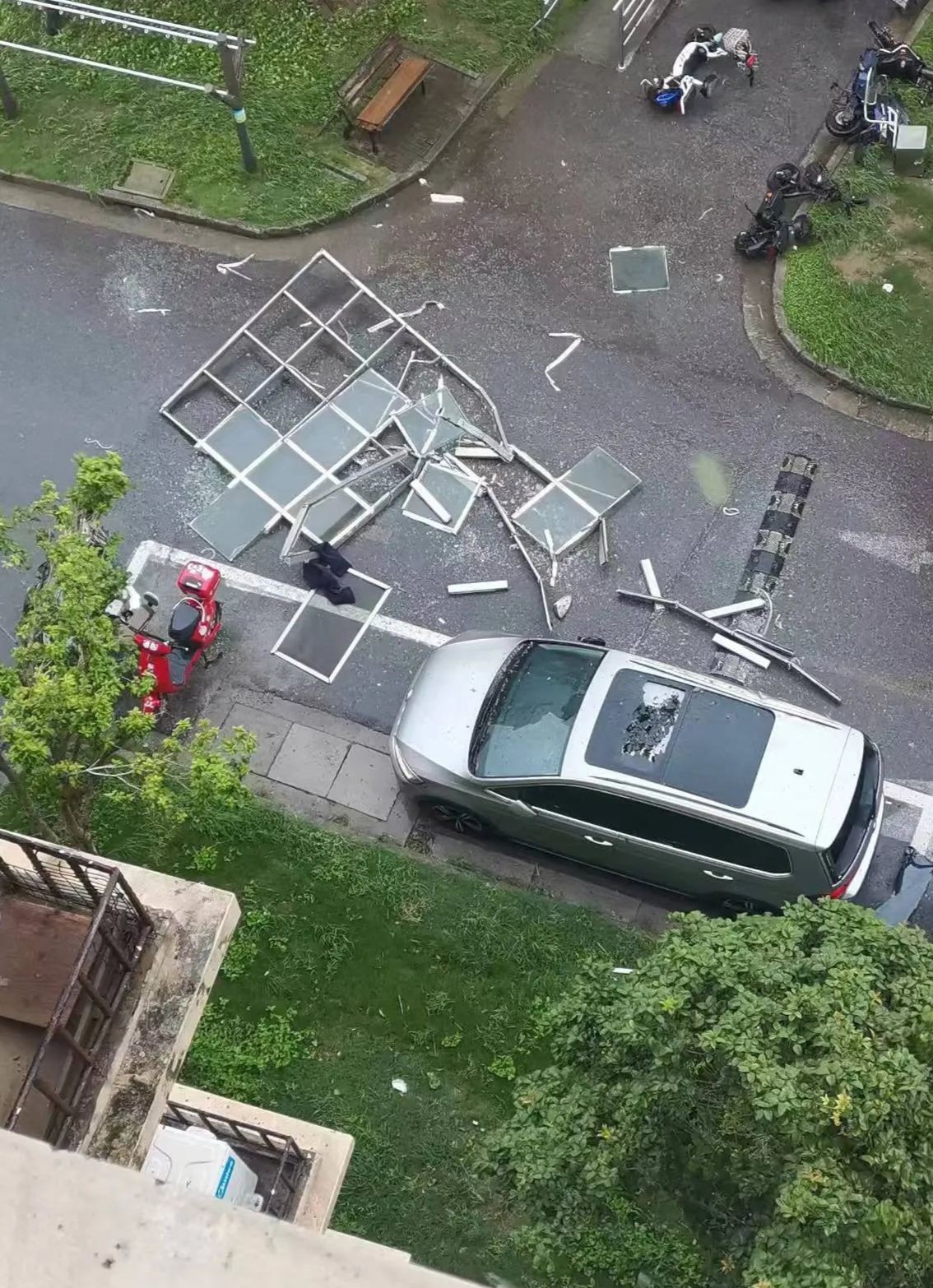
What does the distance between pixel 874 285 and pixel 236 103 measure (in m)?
7.70

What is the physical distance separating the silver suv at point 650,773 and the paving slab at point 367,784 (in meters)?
0.64

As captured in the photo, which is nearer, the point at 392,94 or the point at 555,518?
the point at 555,518

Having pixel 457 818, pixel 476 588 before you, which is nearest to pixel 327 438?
pixel 476 588

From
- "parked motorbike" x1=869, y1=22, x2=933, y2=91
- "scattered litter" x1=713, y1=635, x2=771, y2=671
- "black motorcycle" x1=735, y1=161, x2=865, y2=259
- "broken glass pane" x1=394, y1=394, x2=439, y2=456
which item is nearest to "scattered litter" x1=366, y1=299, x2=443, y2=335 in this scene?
"broken glass pane" x1=394, y1=394, x2=439, y2=456

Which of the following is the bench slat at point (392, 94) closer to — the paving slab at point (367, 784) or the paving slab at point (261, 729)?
the paving slab at point (261, 729)

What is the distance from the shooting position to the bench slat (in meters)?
13.0

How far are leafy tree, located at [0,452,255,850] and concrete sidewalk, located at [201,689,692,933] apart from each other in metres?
2.42

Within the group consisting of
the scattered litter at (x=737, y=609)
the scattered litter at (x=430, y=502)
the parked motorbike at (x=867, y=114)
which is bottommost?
the scattered litter at (x=737, y=609)

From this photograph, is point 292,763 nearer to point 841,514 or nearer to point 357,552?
point 357,552

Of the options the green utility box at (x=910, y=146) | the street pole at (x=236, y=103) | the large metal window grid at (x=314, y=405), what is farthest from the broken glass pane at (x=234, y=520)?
the green utility box at (x=910, y=146)

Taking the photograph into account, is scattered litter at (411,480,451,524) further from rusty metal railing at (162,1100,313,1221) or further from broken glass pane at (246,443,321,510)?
rusty metal railing at (162,1100,313,1221)

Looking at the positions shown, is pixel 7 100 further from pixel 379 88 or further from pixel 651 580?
pixel 651 580

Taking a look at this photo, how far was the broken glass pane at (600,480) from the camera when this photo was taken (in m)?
11.1

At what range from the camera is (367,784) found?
32.6ft
